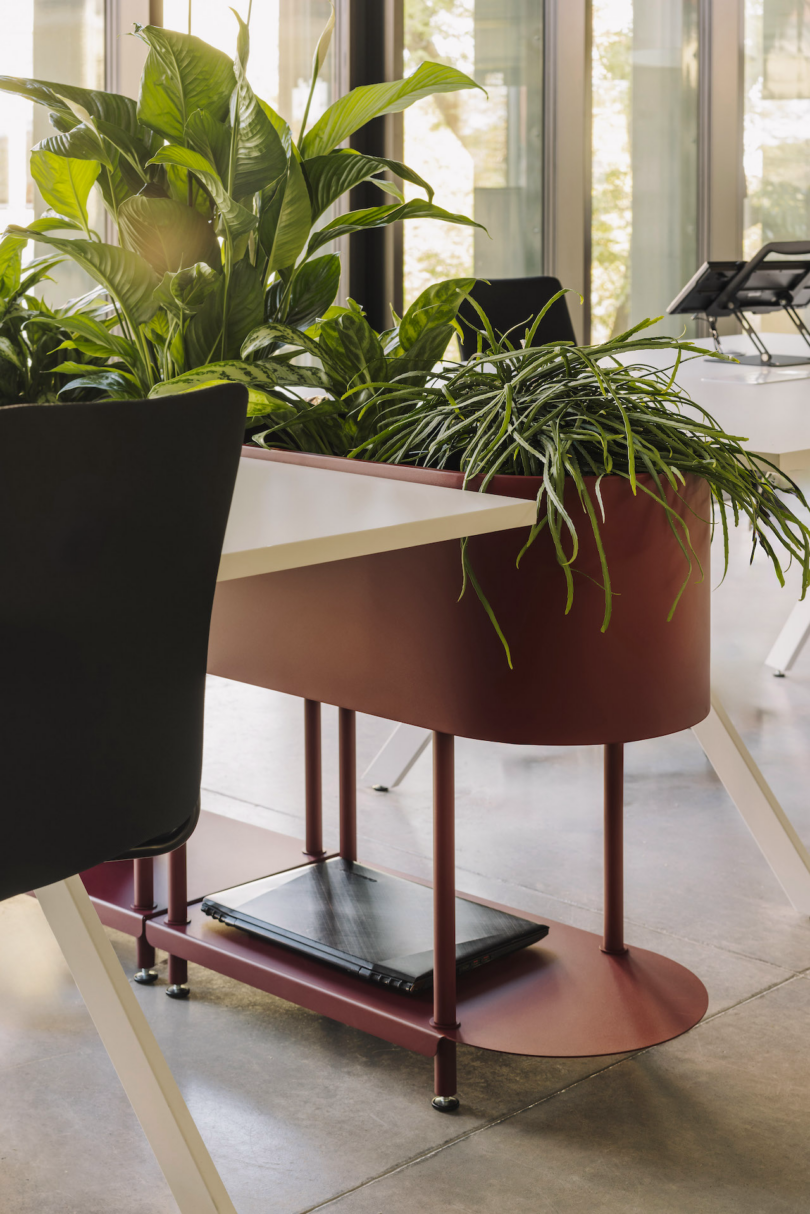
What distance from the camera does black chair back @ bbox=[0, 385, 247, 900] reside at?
0.97 m

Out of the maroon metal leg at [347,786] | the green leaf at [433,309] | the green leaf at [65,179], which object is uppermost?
the green leaf at [65,179]

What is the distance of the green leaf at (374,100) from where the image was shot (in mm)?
1683

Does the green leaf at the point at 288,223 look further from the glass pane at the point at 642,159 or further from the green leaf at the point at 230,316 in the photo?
the glass pane at the point at 642,159

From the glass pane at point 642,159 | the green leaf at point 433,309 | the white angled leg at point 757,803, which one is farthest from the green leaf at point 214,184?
the glass pane at point 642,159

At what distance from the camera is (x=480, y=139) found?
5941mm

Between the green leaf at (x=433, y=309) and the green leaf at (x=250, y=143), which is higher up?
the green leaf at (x=250, y=143)

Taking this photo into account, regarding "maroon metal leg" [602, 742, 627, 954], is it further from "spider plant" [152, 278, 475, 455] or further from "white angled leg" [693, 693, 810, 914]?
"spider plant" [152, 278, 475, 455]

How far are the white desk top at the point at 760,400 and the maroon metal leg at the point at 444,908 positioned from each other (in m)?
0.57

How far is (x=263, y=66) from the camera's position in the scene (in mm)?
5043

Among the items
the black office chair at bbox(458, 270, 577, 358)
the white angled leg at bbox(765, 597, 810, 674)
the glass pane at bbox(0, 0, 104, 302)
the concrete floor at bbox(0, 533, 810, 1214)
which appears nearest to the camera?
the concrete floor at bbox(0, 533, 810, 1214)

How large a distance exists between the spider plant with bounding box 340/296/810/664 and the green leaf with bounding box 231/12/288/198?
0.99 feet

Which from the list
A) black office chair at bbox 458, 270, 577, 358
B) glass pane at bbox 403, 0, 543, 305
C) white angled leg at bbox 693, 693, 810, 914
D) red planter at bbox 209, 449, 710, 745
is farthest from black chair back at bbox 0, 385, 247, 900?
glass pane at bbox 403, 0, 543, 305

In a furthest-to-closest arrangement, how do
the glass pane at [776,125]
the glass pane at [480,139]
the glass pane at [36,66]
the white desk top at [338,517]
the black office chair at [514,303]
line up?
the glass pane at [776,125] < the glass pane at [480,139] < the glass pane at [36,66] < the black office chair at [514,303] < the white desk top at [338,517]

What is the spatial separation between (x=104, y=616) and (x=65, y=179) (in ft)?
3.02
